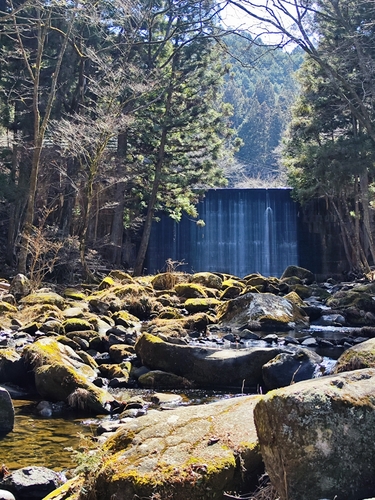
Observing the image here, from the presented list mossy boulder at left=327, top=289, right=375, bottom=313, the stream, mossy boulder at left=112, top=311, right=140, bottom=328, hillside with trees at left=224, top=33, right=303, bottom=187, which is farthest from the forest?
hillside with trees at left=224, top=33, right=303, bottom=187

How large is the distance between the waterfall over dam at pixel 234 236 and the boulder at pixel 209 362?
17.7 metres

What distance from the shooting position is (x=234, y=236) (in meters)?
25.5

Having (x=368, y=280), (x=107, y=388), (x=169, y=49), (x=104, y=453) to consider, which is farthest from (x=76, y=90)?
(x=104, y=453)

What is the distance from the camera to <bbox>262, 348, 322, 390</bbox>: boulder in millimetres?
6445

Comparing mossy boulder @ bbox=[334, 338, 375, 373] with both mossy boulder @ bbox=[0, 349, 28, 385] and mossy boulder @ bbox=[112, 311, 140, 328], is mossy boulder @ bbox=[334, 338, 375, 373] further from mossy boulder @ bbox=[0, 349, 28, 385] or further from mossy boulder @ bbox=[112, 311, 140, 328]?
mossy boulder @ bbox=[112, 311, 140, 328]

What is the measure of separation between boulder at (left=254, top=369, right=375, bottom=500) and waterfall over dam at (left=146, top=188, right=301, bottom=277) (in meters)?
22.6

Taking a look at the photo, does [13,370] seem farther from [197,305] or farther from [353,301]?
[353,301]

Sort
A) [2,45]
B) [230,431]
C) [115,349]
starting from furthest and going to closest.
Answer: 1. [2,45]
2. [115,349]
3. [230,431]

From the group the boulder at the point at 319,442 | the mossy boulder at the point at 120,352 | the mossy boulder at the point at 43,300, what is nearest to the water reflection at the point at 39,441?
the mossy boulder at the point at 120,352

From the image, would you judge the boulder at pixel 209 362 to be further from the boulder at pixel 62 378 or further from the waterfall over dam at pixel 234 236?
the waterfall over dam at pixel 234 236

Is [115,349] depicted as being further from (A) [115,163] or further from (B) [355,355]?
(A) [115,163]

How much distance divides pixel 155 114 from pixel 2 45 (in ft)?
20.0

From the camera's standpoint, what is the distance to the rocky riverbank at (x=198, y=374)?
2.40m

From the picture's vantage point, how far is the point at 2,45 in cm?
1848
